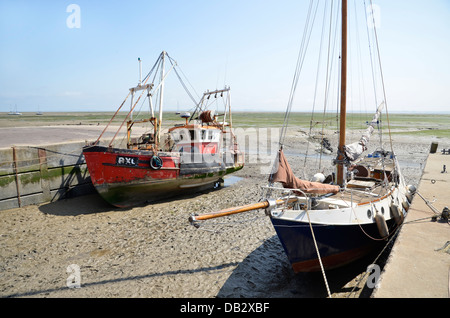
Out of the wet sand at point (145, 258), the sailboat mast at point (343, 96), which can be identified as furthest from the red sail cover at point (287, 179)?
the sailboat mast at point (343, 96)

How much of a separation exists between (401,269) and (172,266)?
19.7 feet

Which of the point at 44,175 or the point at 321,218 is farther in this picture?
the point at 44,175

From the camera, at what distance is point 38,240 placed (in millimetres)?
9883

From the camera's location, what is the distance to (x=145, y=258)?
865 centimetres

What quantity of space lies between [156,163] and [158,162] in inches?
4.5

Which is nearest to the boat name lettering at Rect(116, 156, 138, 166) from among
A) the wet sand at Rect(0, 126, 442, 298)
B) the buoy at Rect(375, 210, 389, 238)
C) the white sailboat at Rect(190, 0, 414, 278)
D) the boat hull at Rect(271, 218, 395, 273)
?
the wet sand at Rect(0, 126, 442, 298)

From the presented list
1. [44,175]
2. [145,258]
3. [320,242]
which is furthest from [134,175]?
[320,242]

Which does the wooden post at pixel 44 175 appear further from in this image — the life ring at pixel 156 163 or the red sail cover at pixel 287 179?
the red sail cover at pixel 287 179

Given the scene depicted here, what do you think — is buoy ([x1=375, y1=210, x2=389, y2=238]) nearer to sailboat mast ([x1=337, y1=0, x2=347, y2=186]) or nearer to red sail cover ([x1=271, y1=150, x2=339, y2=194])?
sailboat mast ([x1=337, y1=0, x2=347, y2=186])

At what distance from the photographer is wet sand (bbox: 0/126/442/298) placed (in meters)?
7.21

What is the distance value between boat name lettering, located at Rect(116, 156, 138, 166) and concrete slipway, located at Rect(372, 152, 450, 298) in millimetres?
11033

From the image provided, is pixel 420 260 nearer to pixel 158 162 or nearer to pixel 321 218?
pixel 321 218
